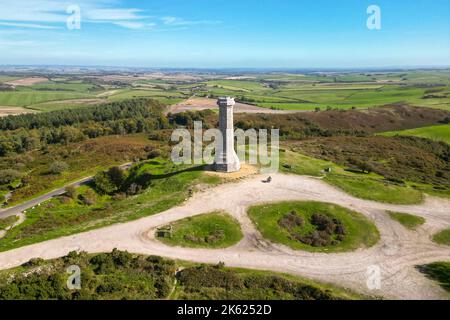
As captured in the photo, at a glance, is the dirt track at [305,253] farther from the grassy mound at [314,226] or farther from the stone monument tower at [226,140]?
the stone monument tower at [226,140]

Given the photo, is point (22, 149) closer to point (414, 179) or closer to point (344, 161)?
point (344, 161)

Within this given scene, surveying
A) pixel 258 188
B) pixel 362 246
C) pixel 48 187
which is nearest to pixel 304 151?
pixel 258 188

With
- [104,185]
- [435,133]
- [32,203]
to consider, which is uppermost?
[435,133]

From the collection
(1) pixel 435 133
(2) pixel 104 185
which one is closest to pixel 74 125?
(2) pixel 104 185

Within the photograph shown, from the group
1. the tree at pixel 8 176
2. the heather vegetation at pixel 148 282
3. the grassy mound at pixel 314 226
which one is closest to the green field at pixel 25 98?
the tree at pixel 8 176

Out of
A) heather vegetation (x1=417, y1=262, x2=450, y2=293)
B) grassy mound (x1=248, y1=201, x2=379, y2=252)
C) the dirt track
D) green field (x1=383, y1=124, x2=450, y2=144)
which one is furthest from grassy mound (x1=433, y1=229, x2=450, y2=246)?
green field (x1=383, y1=124, x2=450, y2=144)

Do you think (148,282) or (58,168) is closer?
(148,282)

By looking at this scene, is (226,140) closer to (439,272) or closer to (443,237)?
(443,237)
